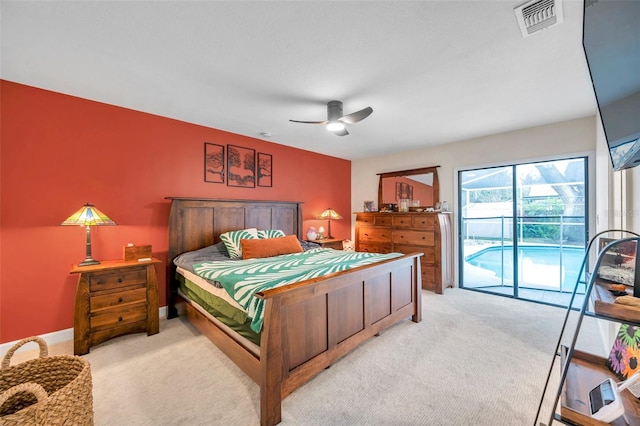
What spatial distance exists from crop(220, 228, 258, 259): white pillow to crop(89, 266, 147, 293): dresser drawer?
90 centimetres

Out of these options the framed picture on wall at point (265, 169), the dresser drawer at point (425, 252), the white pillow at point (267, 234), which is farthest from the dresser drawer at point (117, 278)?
the dresser drawer at point (425, 252)

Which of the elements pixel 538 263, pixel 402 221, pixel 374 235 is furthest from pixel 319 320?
pixel 538 263

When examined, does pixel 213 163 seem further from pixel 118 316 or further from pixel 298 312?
pixel 298 312

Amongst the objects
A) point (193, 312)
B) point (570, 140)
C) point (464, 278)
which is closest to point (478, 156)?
point (570, 140)

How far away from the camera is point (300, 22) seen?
5.34 feet

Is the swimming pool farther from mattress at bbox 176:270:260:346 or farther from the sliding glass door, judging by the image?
mattress at bbox 176:270:260:346

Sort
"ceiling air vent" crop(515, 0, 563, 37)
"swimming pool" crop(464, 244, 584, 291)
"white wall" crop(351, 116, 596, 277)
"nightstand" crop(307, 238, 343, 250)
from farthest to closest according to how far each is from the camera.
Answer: "nightstand" crop(307, 238, 343, 250) → "swimming pool" crop(464, 244, 584, 291) → "white wall" crop(351, 116, 596, 277) → "ceiling air vent" crop(515, 0, 563, 37)

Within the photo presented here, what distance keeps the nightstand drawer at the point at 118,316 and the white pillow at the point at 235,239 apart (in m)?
1.02

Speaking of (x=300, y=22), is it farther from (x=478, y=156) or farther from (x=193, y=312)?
(x=478, y=156)

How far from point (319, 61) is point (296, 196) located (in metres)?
2.87

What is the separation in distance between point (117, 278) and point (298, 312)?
198 cm

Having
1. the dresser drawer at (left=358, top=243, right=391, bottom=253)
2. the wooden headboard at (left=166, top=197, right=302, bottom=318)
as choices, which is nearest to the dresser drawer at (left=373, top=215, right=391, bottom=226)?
the dresser drawer at (left=358, top=243, right=391, bottom=253)

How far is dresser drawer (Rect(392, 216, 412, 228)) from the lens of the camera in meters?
4.38

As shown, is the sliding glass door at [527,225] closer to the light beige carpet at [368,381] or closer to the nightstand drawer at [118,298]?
the light beige carpet at [368,381]
